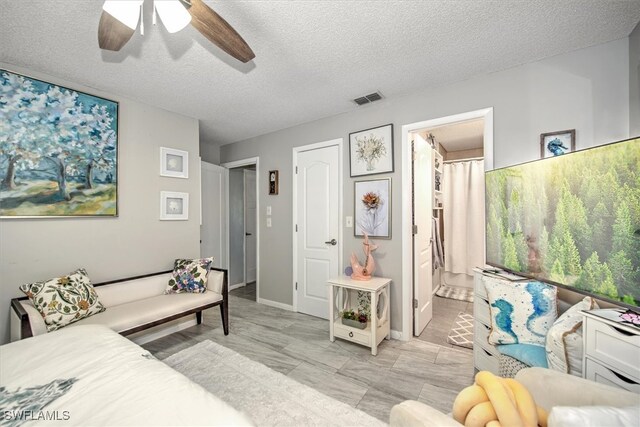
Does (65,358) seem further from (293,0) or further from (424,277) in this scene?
(424,277)

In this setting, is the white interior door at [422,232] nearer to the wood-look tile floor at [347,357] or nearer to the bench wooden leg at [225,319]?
the wood-look tile floor at [347,357]

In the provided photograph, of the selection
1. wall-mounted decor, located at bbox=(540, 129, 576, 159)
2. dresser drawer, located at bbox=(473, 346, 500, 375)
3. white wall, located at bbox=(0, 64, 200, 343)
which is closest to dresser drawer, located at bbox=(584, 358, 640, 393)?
dresser drawer, located at bbox=(473, 346, 500, 375)

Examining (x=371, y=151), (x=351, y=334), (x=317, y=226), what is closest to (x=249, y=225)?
(x=317, y=226)

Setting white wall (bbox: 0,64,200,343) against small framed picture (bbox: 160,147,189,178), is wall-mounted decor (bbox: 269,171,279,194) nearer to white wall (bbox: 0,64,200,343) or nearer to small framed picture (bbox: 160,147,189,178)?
white wall (bbox: 0,64,200,343)

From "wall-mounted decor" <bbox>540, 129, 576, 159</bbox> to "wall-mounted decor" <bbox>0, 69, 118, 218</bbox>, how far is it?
12.7 feet

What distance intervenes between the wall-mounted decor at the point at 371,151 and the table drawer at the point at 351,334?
166 centimetres

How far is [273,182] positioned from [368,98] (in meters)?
1.75

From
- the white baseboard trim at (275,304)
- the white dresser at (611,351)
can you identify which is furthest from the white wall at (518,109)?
the white dresser at (611,351)

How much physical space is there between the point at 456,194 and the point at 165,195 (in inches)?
176

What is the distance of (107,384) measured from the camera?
3.45ft

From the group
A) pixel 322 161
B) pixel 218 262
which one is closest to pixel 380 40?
pixel 322 161

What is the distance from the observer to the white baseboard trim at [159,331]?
2611 millimetres

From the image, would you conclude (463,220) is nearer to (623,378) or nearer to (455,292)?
(455,292)

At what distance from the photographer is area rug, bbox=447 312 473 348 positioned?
2.59 meters
